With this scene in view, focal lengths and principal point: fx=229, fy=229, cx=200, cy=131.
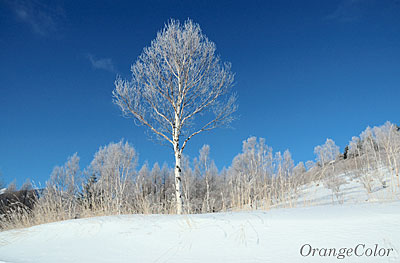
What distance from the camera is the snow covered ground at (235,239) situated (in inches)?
64.3

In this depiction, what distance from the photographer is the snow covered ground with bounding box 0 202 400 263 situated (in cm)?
163

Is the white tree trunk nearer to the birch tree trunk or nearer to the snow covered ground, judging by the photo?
the birch tree trunk

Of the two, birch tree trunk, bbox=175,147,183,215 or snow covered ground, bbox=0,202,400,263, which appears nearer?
snow covered ground, bbox=0,202,400,263

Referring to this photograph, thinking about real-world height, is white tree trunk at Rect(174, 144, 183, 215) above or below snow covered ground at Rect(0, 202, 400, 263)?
above

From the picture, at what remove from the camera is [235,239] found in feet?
6.47

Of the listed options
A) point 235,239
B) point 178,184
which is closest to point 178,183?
point 178,184

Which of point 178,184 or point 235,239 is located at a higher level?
point 178,184

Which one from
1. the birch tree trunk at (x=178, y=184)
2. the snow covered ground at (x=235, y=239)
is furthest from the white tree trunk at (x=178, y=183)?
the snow covered ground at (x=235, y=239)

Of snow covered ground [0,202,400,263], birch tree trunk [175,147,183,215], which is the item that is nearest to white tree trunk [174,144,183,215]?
birch tree trunk [175,147,183,215]

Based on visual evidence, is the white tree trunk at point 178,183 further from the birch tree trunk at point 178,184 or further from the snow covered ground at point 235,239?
the snow covered ground at point 235,239

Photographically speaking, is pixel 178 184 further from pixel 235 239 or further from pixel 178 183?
pixel 235 239

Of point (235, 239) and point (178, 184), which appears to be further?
point (178, 184)

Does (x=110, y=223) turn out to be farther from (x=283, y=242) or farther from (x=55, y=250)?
(x=283, y=242)

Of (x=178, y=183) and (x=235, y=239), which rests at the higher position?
(x=178, y=183)
